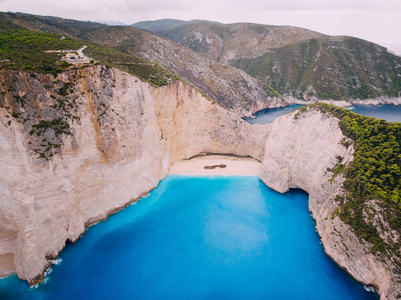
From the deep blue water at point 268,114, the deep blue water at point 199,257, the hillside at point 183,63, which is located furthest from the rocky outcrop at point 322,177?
the deep blue water at point 268,114

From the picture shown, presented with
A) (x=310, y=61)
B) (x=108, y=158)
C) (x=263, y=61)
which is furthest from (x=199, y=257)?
(x=263, y=61)

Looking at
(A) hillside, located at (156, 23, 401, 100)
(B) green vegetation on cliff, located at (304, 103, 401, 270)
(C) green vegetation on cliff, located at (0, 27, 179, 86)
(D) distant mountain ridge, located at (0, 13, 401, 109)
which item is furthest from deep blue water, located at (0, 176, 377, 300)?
(A) hillside, located at (156, 23, 401, 100)

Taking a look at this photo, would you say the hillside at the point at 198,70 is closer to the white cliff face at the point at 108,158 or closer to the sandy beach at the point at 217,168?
the white cliff face at the point at 108,158

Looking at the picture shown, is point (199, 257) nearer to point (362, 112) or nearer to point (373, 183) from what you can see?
point (373, 183)

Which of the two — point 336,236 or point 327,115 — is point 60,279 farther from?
point 327,115

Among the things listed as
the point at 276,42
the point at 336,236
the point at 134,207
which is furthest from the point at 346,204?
the point at 276,42

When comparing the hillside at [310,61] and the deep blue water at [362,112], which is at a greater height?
the hillside at [310,61]
